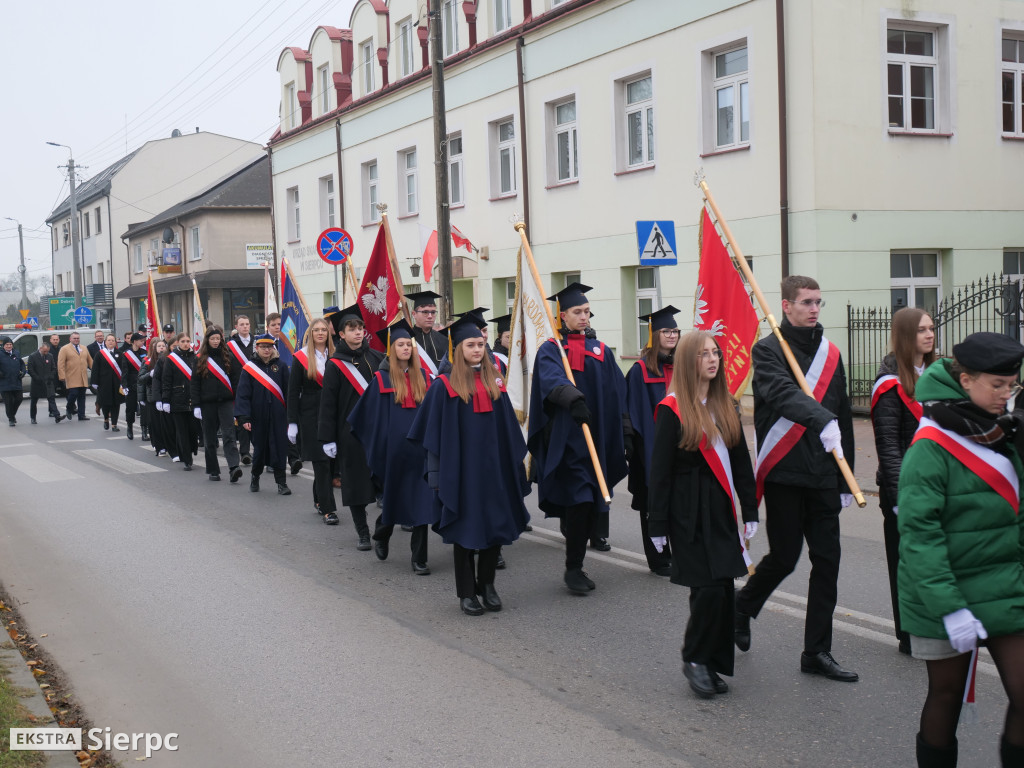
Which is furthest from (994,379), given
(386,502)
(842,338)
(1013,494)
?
(842,338)

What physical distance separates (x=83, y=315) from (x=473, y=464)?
136 ft

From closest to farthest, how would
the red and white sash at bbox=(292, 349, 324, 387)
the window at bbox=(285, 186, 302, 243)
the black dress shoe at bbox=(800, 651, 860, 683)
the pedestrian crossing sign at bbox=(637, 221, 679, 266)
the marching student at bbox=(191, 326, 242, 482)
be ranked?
1. the black dress shoe at bbox=(800, 651, 860, 683)
2. the red and white sash at bbox=(292, 349, 324, 387)
3. the pedestrian crossing sign at bbox=(637, 221, 679, 266)
4. the marching student at bbox=(191, 326, 242, 482)
5. the window at bbox=(285, 186, 302, 243)

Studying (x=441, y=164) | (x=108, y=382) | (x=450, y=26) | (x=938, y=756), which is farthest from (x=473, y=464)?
(x=450, y=26)

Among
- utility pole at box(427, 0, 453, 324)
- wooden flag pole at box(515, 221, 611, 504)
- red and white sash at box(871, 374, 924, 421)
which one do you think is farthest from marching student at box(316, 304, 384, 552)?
utility pole at box(427, 0, 453, 324)

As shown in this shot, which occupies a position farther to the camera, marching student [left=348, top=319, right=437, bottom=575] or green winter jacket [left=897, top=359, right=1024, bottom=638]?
marching student [left=348, top=319, right=437, bottom=575]

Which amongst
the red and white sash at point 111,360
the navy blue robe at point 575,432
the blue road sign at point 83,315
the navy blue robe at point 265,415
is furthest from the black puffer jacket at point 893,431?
the blue road sign at point 83,315

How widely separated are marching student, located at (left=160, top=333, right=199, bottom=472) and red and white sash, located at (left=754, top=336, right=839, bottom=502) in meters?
10.8

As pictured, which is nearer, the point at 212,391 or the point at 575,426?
the point at 575,426

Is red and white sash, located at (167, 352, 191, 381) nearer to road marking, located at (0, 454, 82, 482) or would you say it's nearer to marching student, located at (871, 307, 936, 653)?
road marking, located at (0, 454, 82, 482)

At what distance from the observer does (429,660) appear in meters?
6.02

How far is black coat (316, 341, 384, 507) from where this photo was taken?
934 centimetres

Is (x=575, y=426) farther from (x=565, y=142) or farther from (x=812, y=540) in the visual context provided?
(x=565, y=142)

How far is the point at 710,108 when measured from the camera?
59.3 ft

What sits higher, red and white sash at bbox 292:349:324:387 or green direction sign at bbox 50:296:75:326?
green direction sign at bbox 50:296:75:326
